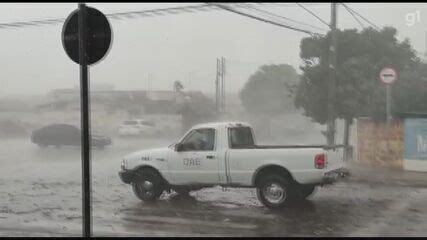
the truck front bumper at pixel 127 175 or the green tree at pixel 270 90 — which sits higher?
the green tree at pixel 270 90

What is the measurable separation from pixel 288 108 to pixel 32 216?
25.6 ft

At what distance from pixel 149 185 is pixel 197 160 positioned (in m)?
1.24

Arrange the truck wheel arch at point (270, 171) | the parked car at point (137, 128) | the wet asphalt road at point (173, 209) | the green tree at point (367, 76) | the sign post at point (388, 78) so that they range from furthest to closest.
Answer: the green tree at point (367, 76) < the sign post at point (388, 78) < the parked car at point (137, 128) < the truck wheel arch at point (270, 171) < the wet asphalt road at point (173, 209)

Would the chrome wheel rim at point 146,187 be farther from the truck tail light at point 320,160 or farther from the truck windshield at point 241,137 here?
the truck tail light at point 320,160

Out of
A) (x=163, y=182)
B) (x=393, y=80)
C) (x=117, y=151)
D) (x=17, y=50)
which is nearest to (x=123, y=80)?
(x=117, y=151)

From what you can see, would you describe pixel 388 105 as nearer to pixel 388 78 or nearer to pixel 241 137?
pixel 388 78

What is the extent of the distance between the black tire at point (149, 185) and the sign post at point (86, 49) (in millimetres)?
5803

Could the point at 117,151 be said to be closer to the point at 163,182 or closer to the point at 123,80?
the point at 123,80

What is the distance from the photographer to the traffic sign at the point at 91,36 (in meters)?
6.19

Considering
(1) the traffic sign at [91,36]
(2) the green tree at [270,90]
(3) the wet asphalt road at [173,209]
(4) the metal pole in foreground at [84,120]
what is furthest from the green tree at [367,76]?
(4) the metal pole in foreground at [84,120]

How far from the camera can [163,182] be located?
12.0 meters

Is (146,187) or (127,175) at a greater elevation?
(127,175)

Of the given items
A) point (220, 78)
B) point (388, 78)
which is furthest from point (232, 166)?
point (388, 78)

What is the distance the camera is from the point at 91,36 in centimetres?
621
